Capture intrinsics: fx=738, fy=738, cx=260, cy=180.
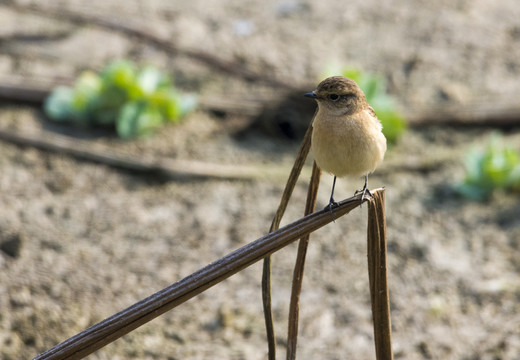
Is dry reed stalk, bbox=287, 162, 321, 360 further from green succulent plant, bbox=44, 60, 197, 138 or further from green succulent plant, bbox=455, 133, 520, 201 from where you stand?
green succulent plant, bbox=44, 60, 197, 138

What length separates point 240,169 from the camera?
4496 mm

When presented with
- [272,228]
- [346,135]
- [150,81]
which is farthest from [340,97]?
[150,81]

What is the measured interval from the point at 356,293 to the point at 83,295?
1287 mm

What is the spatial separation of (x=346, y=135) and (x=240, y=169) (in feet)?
8.90

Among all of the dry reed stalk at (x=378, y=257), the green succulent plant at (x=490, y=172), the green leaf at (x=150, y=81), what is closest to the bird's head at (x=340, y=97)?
the dry reed stalk at (x=378, y=257)

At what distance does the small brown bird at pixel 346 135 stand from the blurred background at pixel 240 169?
1.56m

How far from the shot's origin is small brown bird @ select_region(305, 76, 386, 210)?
176 centimetres

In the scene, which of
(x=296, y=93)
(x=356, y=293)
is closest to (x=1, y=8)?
(x=296, y=93)

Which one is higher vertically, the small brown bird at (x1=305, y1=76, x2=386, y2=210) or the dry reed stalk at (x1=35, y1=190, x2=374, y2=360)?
the small brown bird at (x1=305, y1=76, x2=386, y2=210)

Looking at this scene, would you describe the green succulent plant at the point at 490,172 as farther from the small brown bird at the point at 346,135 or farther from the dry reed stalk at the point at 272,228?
the dry reed stalk at the point at 272,228

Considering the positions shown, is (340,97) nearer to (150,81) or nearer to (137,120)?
(137,120)

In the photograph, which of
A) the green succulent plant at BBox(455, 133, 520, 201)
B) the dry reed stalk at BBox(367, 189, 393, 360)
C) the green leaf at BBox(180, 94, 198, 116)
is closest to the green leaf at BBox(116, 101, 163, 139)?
the green leaf at BBox(180, 94, 198, 116)

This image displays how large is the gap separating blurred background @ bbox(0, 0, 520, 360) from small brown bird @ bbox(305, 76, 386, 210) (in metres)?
1.56

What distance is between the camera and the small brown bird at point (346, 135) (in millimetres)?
1758
